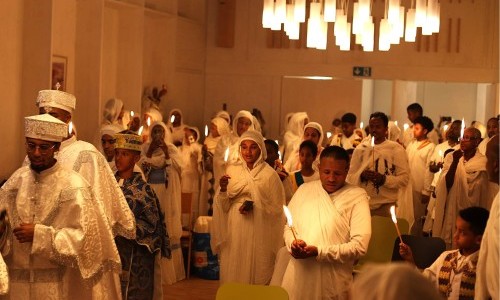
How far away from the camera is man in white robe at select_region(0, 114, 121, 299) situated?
18.8 feet

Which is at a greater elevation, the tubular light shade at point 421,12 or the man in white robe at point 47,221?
the tubular light shade at point 421,12

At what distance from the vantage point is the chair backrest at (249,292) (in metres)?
5.62

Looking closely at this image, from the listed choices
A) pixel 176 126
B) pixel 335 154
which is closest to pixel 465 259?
pixel 335 154

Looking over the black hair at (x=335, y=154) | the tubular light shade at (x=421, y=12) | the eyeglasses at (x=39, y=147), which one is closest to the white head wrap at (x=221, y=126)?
the tubular light shade at (x=421, y=12)

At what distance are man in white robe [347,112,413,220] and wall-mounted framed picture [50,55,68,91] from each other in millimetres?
4416

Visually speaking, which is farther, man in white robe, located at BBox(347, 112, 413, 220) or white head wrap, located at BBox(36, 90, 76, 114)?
man in white robe, located at BBox(347, 112, 413, 220)

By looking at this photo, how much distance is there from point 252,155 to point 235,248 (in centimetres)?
86

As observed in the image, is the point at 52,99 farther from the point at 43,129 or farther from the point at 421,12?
the point at 421,12

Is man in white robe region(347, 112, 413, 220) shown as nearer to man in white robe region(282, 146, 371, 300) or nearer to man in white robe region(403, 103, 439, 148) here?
man in white robe region(282, 146, 371, 300)

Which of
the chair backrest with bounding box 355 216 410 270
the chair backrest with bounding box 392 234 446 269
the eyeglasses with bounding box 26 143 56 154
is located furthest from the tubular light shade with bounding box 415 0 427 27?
the eyeglasses with bounding box 26 143 56 154

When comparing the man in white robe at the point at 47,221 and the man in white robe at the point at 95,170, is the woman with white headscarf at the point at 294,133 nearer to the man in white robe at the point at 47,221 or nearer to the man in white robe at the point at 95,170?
the man in white robe at the point at 95,170

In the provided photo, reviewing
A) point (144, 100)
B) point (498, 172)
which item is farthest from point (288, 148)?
point (498, 172)

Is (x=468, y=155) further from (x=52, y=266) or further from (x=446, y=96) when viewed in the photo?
(x=446, y=96)

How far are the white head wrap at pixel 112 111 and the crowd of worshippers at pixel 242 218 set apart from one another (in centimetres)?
225
